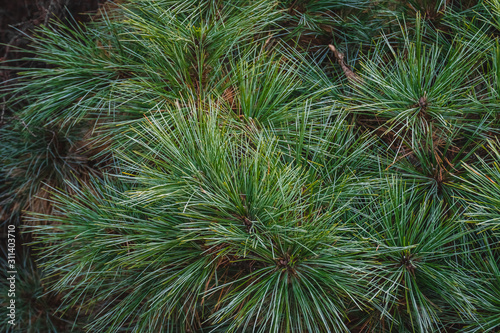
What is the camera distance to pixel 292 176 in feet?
1.89

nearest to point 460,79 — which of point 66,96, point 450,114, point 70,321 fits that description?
point 450,114

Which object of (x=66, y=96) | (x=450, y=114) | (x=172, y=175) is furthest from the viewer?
(x=66, y=96)

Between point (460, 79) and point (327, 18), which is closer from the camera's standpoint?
point (460, 79)

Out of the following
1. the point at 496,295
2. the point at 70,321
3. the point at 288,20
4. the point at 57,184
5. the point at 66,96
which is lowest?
the point at 70,321

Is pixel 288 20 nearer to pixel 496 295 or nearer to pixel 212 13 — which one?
pixel 212 13

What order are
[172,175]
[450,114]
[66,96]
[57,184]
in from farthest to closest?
[57,184] → [66,96] → [450,114] → [172,175]

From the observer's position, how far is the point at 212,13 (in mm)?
761

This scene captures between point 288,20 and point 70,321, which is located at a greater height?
point 288,20

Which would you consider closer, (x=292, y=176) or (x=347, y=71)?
(x=292, y=176)

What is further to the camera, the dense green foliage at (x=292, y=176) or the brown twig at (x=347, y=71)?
the brown twig at (x=347, y=71)

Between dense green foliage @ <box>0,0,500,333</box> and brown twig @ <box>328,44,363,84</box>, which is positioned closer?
dense green foliage @ <box>0,0,500,333</box>

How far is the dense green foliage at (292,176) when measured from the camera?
55cm

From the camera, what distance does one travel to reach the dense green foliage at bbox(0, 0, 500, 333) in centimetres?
55

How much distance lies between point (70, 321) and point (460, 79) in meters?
0.98
